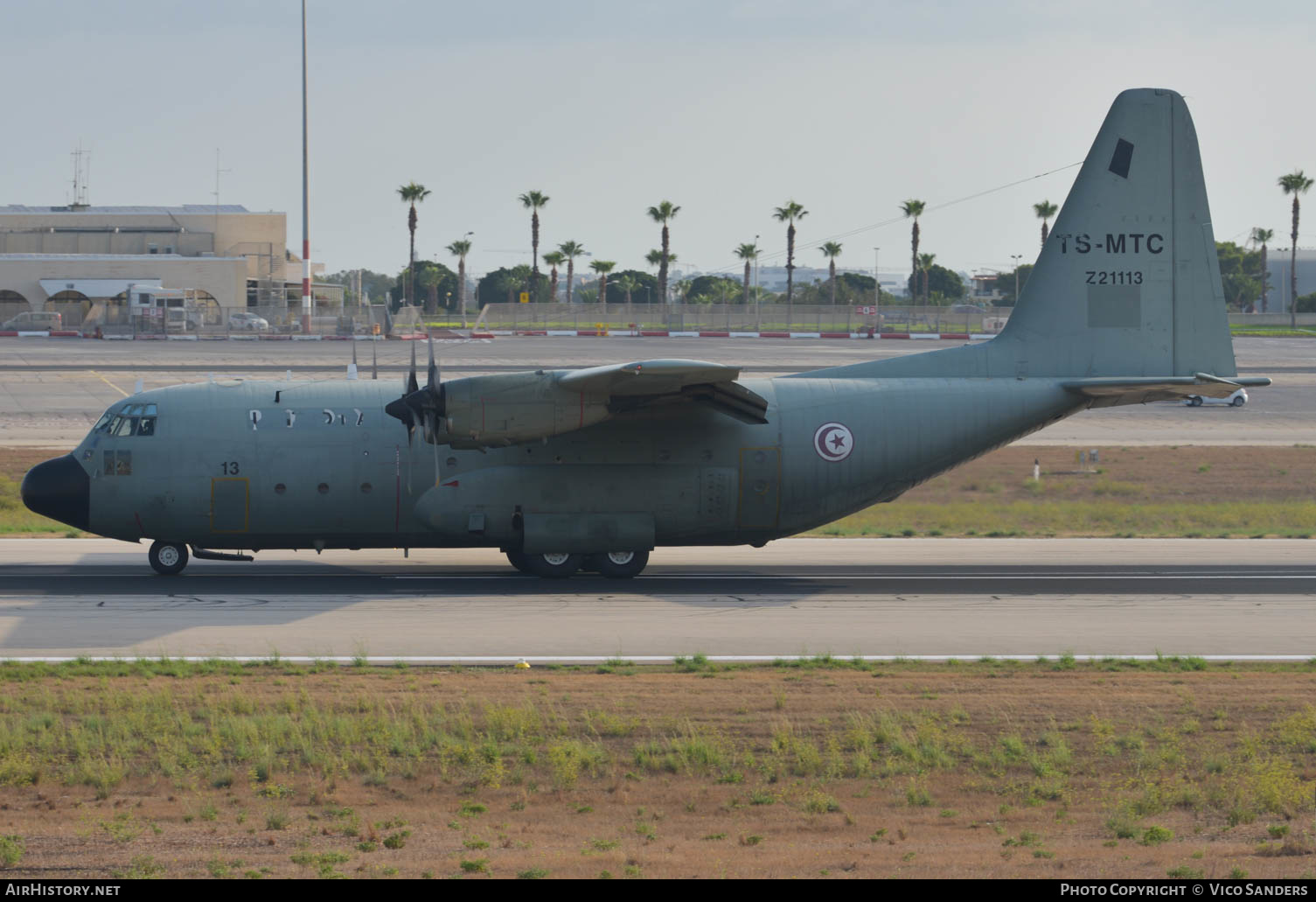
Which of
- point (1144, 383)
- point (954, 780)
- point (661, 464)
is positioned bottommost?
point (954, 780)

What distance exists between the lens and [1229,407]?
5938cm

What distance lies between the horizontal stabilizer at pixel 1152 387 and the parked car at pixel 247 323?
78355 millimetres

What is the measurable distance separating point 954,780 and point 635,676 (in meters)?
5.01

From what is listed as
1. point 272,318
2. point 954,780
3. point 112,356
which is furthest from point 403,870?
point 272,318

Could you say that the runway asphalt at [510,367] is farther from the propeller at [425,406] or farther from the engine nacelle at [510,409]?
the engine nacelle at [510,409]

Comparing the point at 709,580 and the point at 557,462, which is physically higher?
the point at 557,462

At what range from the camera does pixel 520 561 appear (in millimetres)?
24266

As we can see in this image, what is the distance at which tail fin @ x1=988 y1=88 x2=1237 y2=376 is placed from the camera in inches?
971

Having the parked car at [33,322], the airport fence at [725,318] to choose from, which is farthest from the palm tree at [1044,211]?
the parked car at [33,322]

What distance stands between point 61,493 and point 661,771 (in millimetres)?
14645

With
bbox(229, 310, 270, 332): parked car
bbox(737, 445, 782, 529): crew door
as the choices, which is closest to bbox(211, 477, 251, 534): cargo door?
bbox(737, 445, 782, 529): crew door

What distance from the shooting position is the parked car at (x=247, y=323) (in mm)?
93688
